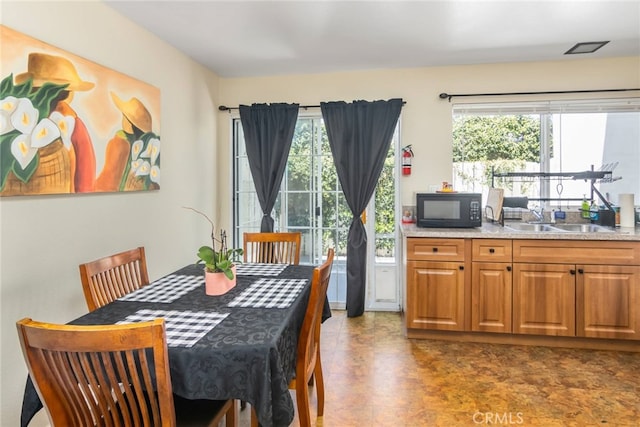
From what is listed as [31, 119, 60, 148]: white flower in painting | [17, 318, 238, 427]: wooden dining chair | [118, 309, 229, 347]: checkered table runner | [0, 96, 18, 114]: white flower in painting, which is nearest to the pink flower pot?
[118, 309, 229, 347]: checkered table runner

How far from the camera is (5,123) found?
1.67 meters

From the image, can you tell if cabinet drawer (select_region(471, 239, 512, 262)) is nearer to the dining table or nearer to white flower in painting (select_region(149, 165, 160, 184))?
the dining table

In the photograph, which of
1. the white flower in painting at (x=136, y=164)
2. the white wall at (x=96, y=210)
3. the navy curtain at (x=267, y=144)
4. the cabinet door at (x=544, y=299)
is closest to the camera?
the white wall at (x=96, y=210)

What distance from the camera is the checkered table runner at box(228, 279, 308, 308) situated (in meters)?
1.67

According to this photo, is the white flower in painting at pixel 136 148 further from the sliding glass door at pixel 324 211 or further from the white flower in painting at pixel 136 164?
the sliding glass door at pixel 324 211

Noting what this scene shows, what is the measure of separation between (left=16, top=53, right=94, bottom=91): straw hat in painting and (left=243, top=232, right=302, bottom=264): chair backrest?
1396 millimetres

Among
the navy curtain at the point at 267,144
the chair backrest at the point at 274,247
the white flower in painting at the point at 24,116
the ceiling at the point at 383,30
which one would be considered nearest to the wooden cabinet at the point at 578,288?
the ceiling at the point at 383,30

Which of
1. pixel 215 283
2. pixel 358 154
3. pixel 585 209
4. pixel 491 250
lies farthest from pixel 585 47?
pixel 215 283

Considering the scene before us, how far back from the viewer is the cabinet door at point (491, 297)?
289 centimetres

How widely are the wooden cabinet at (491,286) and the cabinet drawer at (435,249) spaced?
4.5 inches

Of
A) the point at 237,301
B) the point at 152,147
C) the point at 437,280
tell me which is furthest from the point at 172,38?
the point at 437,280

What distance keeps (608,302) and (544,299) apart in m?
0.44

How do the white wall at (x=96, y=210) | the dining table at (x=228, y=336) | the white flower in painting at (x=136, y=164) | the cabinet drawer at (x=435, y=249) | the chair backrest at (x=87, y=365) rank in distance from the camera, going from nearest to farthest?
the chair backrest at (x=87, y=365)
the dining table at (x=228, y=336)
the white wall at (x=96, y=210)
the white flower in painting at (x=136, y=164)
the cabinet drawer at (x=435, y=249)

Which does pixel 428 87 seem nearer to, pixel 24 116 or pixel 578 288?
pixel 578 288
